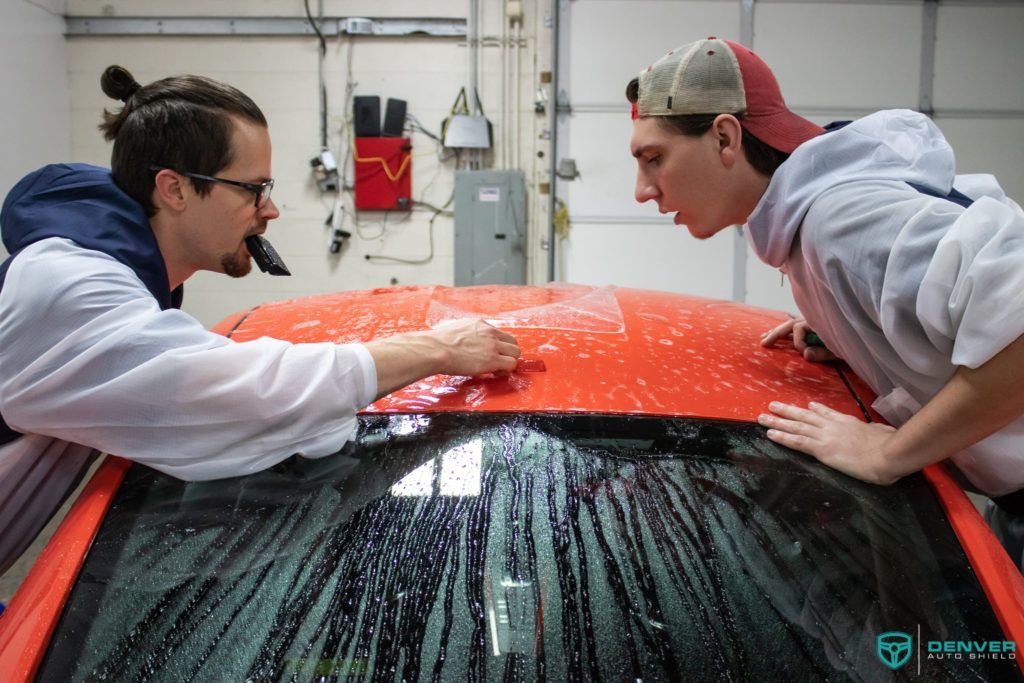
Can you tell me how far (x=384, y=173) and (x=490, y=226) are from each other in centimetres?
90

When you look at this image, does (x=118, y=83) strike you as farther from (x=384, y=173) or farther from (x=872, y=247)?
(x=384, y=173)

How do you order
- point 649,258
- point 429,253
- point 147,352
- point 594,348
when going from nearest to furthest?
point 147,352 < point 594,348 < point 649,258 < point 429,253

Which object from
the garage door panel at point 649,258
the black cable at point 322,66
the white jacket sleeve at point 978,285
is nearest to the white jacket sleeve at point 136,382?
the white jacket sleeve at point 978,285

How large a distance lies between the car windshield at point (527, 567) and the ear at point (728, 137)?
57 centimetres

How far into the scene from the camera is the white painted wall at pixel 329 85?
5.16 m

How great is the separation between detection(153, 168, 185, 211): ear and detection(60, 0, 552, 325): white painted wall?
4.00 meters

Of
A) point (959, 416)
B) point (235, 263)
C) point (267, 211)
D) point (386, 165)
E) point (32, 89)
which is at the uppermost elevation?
point (32, 89)

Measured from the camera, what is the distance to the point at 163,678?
784 mm

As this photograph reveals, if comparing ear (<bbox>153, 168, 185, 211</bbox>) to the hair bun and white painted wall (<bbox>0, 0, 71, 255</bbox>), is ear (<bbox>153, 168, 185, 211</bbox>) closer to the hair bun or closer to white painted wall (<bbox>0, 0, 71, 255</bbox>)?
the hair bun

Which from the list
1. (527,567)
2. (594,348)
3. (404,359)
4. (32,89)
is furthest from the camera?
(32,89)

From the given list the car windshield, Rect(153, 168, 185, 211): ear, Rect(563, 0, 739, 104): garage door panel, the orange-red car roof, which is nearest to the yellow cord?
Rect(563, 0, 739, 104): garage door panel

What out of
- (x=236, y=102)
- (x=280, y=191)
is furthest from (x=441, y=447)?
(x=280, y=191)

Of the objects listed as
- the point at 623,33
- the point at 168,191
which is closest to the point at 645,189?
the point at 168,191

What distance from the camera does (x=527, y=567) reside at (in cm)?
89
